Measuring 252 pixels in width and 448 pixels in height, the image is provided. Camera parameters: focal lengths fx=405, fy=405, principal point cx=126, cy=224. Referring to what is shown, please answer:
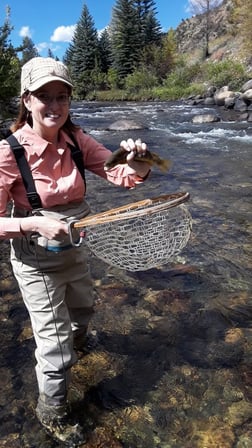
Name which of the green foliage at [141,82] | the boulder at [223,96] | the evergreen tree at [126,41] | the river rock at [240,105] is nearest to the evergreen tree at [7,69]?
the river rock at [240,105]

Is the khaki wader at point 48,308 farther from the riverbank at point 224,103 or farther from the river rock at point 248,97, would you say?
the river rock at point 248,97

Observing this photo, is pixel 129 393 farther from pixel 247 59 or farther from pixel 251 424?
pixel 247 59

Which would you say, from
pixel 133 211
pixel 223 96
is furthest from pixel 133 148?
pixel 223 96

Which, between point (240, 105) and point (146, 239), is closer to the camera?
point (146, 239)

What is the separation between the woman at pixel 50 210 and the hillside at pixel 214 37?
45.1 meters

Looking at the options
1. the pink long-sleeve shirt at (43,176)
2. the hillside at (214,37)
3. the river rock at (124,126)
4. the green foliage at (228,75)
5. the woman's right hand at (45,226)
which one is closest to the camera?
the woman's right hand at (45,226)

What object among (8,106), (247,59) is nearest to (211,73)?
(247,59)

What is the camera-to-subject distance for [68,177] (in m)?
2.60

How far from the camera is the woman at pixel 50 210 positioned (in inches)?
94.0

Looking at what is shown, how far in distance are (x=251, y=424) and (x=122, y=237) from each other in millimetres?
1647

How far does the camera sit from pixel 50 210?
2574mm

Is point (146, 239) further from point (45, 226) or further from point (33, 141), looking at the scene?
point (33, 141)

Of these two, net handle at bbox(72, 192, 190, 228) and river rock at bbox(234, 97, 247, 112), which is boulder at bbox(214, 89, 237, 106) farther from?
net handle at bbox(72, 192, 190, 228)

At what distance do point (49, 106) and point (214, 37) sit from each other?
242 feet
